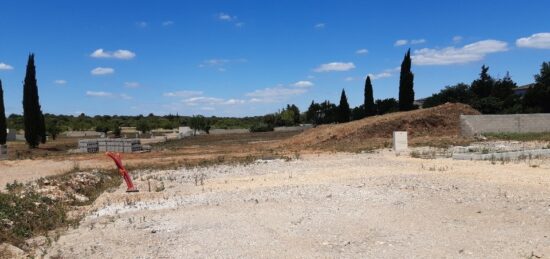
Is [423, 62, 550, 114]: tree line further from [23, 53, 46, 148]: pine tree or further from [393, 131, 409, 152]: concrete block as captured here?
[23, 53, 46, 148]: pine tree

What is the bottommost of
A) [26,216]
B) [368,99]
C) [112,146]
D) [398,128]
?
[26,216]

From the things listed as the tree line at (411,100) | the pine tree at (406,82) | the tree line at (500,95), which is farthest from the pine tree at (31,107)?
the tree line at (500,95)

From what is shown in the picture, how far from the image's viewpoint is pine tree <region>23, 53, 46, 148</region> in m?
44.8

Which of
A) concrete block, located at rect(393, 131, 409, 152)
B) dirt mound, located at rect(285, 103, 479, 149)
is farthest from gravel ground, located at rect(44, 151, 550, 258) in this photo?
dirt mound, located at rect(285, 103, 479, 149)

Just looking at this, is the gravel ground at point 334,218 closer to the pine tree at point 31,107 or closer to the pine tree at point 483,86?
the pine tree at point 31,107

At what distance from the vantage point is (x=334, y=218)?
9258mm

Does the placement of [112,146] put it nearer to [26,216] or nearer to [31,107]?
[31,107]

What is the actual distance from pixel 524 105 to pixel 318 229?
49.2 m

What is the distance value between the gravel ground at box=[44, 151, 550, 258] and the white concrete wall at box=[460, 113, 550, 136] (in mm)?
16722

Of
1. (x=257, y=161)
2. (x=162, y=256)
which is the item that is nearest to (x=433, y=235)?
(x=162, y=256)

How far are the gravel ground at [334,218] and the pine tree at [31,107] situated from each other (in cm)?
3451

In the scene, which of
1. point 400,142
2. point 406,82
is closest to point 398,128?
→ point 400,142

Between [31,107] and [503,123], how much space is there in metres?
38.3

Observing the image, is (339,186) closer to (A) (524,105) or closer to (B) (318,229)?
(B) (318,229)
